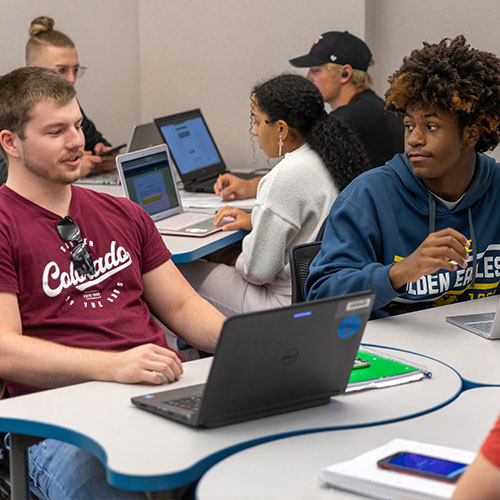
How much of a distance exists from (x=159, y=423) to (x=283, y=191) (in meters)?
1.56

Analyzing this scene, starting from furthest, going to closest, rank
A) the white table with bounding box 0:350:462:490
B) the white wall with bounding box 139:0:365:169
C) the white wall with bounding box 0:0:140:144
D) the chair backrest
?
the white wall with bounding box 0:0:140:144, the white wall with bounding box 139:0:365:169, the chair backrest, the white table with bounding box 0:350:462:490

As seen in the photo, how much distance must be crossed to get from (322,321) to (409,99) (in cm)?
101

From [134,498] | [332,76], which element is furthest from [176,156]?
[134,498]

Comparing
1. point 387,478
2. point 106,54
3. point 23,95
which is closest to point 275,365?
point 387,478

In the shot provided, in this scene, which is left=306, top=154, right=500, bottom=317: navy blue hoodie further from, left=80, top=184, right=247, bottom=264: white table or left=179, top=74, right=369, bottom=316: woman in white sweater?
left=80, top=184, right=247, bottom=264: white table

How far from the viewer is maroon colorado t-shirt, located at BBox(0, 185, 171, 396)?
75.8 inches

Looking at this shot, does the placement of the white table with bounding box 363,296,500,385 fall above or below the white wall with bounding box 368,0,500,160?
below

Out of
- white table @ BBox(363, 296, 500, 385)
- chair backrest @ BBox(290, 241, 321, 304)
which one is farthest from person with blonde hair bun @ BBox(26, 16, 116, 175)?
white table @ BBox(363, 296, 500, 385)

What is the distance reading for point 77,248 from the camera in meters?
2.00

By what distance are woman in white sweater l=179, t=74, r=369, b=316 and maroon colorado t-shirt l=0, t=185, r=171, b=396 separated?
2.86 ft

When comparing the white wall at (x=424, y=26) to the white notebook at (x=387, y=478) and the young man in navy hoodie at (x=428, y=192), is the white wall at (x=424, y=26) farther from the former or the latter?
the white notebook at (x=387, y=478)

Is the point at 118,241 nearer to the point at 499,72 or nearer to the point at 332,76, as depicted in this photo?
the point at 499,72

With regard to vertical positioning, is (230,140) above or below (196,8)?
below

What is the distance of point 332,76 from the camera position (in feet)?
13.5
